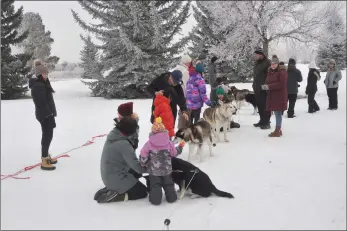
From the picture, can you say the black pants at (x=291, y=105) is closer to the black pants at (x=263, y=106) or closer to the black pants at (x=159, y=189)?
the black pants at (x=263, y=106)

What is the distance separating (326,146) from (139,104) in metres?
8.94

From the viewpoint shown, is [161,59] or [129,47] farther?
[161,59]

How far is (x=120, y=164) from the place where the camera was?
4723mm

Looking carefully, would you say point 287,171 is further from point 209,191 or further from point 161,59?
point 161,59

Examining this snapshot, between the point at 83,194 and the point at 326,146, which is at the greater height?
the point at 326,146

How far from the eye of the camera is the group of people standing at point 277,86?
26.5ft

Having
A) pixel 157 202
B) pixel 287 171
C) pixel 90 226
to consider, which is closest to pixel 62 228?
pixel 90 226

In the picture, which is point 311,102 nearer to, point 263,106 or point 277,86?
point 263,106

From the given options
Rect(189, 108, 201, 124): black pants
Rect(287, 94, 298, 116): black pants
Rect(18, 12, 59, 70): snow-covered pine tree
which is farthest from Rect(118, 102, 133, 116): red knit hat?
Rect(18, 12, 59, 70): snow-covered pine tree

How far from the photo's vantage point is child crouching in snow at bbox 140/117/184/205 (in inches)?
181

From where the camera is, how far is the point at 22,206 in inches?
180

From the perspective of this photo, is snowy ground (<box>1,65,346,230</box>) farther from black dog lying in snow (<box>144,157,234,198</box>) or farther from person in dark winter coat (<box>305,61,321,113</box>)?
person in dark winter coat (<box>305,61,321,113</box>)

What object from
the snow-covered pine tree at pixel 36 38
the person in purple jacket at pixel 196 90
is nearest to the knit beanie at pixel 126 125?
the person in purple jacket at pixel 196 90

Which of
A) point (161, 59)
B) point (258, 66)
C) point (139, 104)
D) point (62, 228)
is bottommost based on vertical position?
point (62, 228)
